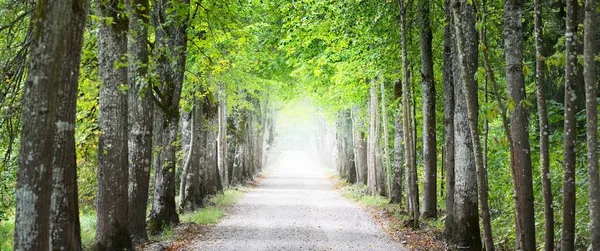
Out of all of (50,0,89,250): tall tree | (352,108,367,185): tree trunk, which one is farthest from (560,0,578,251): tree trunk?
(352,108,367,185): tree trunk

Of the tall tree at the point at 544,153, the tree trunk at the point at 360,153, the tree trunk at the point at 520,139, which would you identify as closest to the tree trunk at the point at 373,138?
the tree trunk at the point at 360,153

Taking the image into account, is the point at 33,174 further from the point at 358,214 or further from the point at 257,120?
the point at 257,120

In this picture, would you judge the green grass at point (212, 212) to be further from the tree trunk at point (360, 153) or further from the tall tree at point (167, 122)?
the tree trunk at point (360, 153)

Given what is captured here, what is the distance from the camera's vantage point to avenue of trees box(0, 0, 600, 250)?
536cm

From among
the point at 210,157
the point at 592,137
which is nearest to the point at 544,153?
the point at 592,137

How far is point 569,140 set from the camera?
6375 millimetres

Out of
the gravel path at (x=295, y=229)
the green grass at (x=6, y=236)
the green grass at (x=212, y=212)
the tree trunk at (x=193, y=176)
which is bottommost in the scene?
the gravel path at (x=295, y=229)

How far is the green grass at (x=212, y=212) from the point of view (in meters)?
16.1

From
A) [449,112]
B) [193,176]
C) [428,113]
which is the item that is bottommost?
[193,176]

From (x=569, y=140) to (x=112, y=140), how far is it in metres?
7.15

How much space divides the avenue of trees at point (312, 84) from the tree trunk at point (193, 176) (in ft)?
0.27

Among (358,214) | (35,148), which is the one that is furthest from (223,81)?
(35,148)

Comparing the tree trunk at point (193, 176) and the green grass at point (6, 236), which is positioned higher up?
the tree trunk at point (193, 176)

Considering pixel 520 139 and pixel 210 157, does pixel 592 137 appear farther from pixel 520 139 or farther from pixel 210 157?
pixel 210 157
